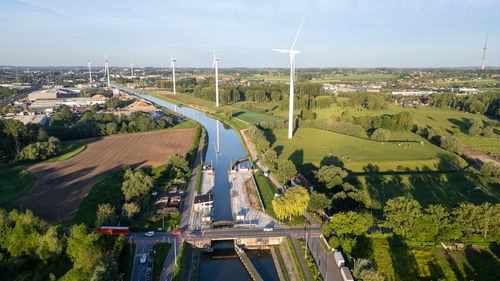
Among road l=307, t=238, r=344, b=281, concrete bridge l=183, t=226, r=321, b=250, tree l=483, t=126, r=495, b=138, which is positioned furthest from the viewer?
tree l=483, t=126, r=495, b=138

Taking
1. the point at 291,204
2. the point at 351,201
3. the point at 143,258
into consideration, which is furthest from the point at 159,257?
the point at 351,201

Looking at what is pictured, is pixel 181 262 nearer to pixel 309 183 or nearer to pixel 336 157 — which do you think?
pixel 309 183

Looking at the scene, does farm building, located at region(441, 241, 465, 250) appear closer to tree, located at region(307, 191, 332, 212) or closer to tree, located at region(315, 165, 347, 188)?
tree, located at region(307, 191, 332, 212)

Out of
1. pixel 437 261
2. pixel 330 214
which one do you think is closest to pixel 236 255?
pixel 330 214

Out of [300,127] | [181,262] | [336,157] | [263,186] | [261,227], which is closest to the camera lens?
[181,262]

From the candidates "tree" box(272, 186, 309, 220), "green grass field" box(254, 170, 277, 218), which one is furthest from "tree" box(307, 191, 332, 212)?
"green grass field" box(254, 170, 277, 218)

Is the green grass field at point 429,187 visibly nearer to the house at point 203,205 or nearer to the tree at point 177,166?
the house at point 203,205

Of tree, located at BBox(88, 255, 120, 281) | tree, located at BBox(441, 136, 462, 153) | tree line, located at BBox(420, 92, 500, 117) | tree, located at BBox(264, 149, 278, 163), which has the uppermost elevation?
tree line, located at BBox(420, 92, 500, 117)
